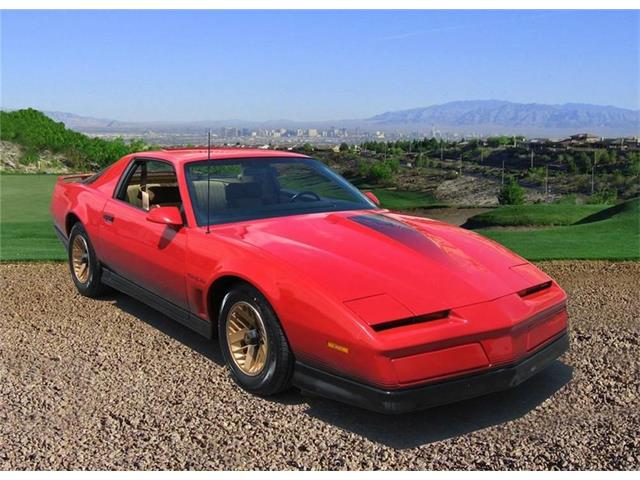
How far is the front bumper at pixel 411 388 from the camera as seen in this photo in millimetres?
3148

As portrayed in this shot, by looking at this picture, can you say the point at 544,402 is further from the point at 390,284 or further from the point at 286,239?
the point at 286,239

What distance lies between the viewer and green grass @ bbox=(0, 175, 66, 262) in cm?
898

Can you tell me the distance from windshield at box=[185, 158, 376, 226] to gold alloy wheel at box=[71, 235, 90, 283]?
1.91 meters

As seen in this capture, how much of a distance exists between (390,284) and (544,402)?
1.28 meters

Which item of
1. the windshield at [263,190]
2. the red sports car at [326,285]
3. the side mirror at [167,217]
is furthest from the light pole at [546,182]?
the side mirror at [167,217]

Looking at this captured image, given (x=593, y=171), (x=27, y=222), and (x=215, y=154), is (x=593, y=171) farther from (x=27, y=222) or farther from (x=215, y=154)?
(x=215, y=154)

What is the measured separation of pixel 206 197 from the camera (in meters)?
4.59

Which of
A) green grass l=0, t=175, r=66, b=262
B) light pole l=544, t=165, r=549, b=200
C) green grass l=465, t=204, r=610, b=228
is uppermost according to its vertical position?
green grass l=0, t=175, r=66, b=262

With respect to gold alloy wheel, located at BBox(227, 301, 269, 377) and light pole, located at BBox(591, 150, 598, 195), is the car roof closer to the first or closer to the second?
gold alloy wheel, located at BBox(227, 301, 269, 377)

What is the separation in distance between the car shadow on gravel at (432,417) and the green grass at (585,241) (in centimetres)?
485

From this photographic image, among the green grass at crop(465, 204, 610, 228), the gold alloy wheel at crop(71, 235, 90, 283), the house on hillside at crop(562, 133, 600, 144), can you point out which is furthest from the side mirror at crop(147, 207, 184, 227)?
the house on hillside at crop(562, 133, 600, 144)

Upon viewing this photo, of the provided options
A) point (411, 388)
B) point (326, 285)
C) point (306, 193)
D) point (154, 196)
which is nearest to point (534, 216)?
point (306, 193)

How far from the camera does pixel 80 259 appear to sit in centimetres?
623

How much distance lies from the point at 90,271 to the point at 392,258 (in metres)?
3.46
